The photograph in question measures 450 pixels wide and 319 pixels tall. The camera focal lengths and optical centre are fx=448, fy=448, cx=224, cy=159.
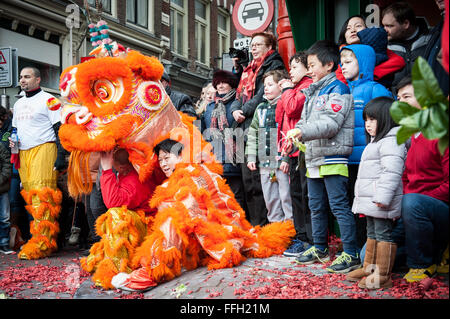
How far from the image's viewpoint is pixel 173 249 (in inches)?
120

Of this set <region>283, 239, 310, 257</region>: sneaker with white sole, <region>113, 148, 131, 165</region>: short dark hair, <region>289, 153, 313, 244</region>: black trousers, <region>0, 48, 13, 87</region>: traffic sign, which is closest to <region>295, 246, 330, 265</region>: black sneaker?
<region>283, 239, 310, 257</region>: sneaker with white sole

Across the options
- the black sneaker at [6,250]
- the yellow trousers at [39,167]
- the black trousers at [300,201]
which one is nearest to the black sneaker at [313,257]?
the black trousers at [300,201]

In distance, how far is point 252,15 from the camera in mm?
6125

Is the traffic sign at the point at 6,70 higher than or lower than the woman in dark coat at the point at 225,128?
higher

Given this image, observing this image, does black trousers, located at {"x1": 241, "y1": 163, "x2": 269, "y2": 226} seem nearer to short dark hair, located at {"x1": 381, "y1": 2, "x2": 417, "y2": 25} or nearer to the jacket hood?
the jacket hood

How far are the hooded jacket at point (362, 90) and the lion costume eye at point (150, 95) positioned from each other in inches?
57.6

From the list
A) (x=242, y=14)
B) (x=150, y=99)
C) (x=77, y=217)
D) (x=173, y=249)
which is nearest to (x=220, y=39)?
(x=242, y=14)

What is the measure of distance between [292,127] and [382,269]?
5.15 feet

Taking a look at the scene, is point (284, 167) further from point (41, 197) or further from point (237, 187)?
point (41, 197)

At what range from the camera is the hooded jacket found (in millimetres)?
3355

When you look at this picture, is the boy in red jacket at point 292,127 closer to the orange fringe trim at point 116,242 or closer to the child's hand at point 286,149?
the child's hand at point 286,149

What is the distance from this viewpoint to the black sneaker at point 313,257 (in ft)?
11.1

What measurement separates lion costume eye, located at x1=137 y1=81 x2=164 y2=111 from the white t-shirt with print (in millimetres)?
1941
